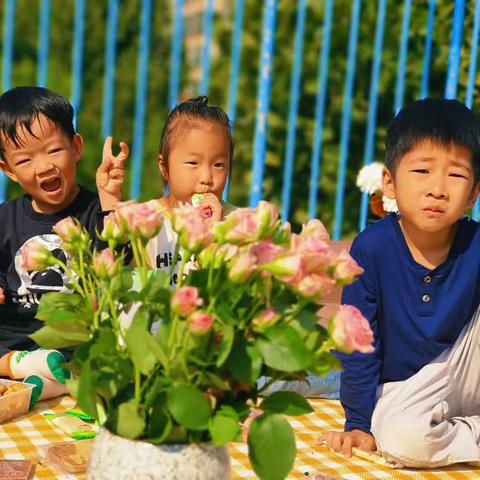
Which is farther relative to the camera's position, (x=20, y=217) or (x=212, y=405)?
(x=20, y=217)

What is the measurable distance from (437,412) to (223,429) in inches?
44.5

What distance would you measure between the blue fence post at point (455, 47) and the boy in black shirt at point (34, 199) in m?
2.23

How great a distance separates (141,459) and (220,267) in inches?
10.5

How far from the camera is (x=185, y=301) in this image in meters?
1.00

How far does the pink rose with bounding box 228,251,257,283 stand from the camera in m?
1.03

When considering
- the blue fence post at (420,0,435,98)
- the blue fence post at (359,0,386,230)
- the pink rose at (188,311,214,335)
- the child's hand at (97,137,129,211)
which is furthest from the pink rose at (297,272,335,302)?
the blue fence post at (420,0,435,98)

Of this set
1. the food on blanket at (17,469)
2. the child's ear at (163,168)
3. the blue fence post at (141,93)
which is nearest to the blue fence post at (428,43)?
the blue fence post at (141,93)

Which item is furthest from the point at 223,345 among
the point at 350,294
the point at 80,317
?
the point at 350,294

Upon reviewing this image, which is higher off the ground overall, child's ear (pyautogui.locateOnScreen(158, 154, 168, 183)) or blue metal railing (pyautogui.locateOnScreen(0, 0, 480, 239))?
blue metal railing (pyautogui.locateOnScreen(0, 0, 480, 239))

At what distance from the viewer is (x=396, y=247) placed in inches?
85.0

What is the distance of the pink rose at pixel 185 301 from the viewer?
1.00m

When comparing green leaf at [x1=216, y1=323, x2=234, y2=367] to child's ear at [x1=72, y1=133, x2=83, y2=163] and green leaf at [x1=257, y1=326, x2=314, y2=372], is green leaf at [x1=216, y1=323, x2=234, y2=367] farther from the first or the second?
child's ear at [x1=72, y1=133, x2=83, y2=163]

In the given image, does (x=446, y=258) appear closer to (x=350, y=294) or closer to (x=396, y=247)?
(x=396, y=247)

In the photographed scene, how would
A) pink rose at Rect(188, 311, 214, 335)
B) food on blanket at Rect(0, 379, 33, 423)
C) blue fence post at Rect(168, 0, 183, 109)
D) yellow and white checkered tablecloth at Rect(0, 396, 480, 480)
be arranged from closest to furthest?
pink rose at Rect(188, 311, 214, 335)
yellow and white checkered tablecloth at Rect(0, 396, 480, 480)
food on blanket at Rect(0, 379, 33, 423)
blue fence post at Rect(168, 0, 183, 109)
